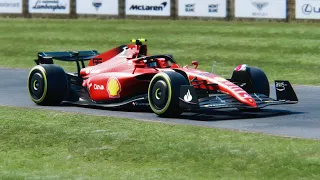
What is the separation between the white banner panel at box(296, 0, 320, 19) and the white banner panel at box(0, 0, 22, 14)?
43.5 ft

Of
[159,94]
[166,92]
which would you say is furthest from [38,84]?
[166,92]

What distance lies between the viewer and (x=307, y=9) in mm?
34438

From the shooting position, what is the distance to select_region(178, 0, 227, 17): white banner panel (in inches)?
1442

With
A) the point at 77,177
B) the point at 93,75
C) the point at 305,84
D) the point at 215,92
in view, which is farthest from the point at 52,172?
the point at 305,84

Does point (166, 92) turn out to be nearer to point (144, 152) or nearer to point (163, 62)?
point (163, 62)

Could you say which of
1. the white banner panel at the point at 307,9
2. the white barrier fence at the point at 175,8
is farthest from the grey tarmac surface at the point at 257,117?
the white barrier fence at the point at 175,8

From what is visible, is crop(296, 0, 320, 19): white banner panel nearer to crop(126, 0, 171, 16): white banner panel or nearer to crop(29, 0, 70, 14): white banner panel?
crop(126, 0, 171, 16): white banner panel

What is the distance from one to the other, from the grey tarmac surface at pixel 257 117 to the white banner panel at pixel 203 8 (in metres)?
16.5

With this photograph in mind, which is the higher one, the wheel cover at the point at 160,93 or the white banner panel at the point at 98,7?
the white banner panel at the point at 98,7

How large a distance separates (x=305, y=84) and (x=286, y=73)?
2.26m

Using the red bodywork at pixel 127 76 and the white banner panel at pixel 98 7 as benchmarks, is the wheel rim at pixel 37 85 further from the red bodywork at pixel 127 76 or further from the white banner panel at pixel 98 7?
the white banner panel at pixel 98 7

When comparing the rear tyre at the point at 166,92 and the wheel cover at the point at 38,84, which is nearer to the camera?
the rear tyre at the point at 166,92

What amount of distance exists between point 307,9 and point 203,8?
15.1ft

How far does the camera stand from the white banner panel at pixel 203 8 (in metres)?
36.6
